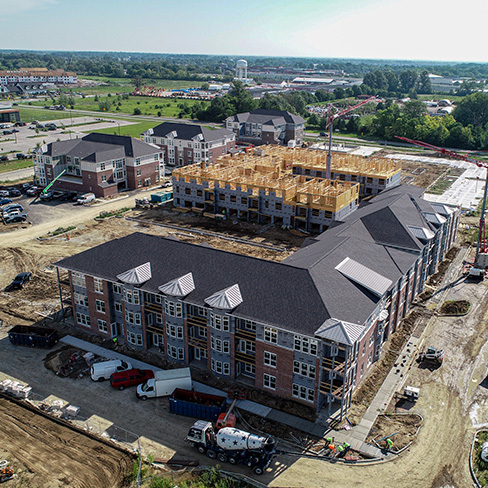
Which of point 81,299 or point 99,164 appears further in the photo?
point 99,164

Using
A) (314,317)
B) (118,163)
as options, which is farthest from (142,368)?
(118,163)

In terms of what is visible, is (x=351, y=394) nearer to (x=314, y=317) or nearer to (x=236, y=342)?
(x=314, y=317)

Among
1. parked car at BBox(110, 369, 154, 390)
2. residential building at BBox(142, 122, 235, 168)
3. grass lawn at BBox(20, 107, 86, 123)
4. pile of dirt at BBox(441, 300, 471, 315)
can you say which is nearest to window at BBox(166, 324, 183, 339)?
parked car at BBox(110, 369, 154, 390)

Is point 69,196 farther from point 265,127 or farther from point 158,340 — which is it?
point 265,127

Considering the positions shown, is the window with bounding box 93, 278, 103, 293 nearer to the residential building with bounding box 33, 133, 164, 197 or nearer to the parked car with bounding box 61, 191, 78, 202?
the residential building with bounding box 33, 133, 164, 197

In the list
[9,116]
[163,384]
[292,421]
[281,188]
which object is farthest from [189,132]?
[9,116]

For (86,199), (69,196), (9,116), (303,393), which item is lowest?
(303,393)
